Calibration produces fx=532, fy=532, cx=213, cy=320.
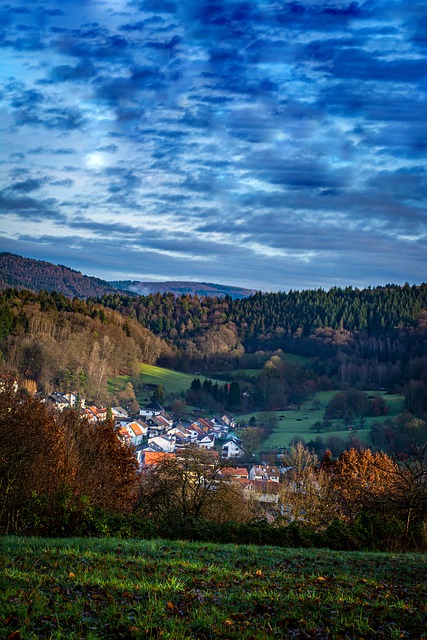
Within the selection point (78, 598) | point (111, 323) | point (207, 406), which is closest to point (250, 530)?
point (78, 598)

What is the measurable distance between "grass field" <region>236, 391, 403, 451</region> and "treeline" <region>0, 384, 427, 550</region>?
152 feet

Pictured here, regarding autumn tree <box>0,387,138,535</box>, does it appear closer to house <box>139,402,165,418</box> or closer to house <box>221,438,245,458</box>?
house <box>221,438,245,458</box>

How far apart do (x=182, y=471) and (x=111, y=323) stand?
334 feet

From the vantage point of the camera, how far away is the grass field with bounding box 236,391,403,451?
75375mm

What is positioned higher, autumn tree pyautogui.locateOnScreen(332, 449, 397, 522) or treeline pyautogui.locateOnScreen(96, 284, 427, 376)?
treeline pyautogui.locateOnScreen(96, 284, 427, 376)

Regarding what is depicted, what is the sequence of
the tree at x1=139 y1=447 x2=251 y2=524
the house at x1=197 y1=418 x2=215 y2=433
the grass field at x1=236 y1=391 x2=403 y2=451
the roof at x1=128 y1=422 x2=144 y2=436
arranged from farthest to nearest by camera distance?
the house at x1=197 y1=418 x2=215 y2=433, the roof at x1=128 y1=422 x2=144 y2=436, the grass field at x1=236 y1=391 x2=403 y2=451, the tree at x1=139 y1=447 x2=251 y2=524

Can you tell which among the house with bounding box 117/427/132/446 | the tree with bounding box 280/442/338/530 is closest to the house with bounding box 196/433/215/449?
the house with bounding box 117/427/132/446

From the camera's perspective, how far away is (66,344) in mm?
92125

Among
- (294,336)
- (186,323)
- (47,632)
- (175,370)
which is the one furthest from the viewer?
(186,323)

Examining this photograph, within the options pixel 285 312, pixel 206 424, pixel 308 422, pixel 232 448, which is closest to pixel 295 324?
pixel 285 312

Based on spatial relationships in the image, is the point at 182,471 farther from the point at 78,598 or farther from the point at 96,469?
the point at 78,598

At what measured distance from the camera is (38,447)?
1795 centimetres

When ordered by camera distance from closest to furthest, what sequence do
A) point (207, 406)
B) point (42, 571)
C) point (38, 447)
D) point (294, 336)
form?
point (42, 571)
point (38, 447)
point (207, 406)
point (294, 336)

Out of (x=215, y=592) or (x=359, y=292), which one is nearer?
(x=215, y=592)
